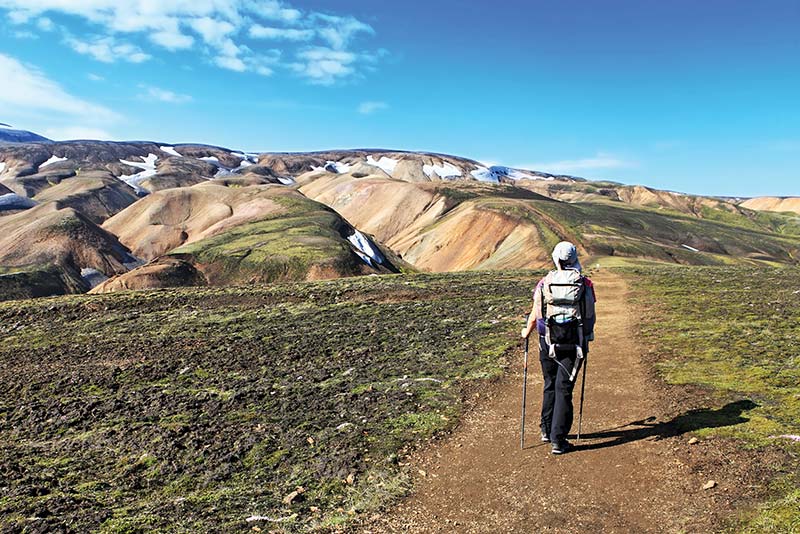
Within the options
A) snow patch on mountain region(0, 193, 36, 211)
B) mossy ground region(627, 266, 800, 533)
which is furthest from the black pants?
snow patch on mountain region(0, 193, 36, 211)

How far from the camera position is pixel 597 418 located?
1071 centimetres

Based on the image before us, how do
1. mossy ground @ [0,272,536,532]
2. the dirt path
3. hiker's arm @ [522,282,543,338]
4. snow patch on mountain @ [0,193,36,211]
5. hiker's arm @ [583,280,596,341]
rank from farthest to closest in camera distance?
snow patch on mountain @ [0,193,36,211]
hiker's arm @ [522,282,543,338]
hiker's arm @ [583,280,596,341]
mossy ground @ [0,272,536,532]
the dirt path

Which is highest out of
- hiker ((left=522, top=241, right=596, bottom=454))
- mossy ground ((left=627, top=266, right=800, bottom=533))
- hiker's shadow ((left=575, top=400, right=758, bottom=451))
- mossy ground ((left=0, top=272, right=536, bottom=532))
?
hiker ((left=522, top=241, right=596, bottom=454))

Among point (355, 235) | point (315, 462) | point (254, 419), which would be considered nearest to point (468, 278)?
point (254, 419)

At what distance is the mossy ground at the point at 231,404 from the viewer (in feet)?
28.7

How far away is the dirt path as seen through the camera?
286 inches

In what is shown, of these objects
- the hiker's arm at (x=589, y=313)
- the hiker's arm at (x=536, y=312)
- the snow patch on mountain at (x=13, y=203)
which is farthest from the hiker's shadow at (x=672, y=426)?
the snow patch on mountain at (x=13, y=203)

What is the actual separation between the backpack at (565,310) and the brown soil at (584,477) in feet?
5.13

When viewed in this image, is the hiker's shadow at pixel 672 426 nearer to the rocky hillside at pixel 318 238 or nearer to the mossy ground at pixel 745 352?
the mossy ground at pixel 745 352

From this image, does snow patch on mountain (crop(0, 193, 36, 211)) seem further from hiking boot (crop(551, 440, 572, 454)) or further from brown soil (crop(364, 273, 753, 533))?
hiking boot (crop(551, 440, 572, 454))

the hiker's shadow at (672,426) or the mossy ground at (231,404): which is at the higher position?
the hiker's shadow at (672,426)

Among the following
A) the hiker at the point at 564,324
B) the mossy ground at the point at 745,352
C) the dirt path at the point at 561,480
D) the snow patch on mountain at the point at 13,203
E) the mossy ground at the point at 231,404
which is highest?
the snow patch on mountain at the point at 13,203

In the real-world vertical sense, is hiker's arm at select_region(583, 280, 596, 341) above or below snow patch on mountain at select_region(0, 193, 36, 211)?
below

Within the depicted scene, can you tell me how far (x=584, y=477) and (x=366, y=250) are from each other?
76.1m
